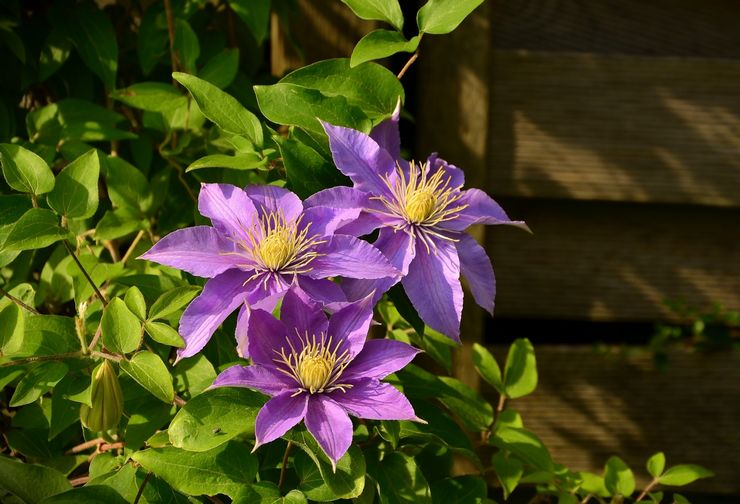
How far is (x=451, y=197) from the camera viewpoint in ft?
2.31

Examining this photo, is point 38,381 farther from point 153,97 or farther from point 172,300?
point 153,97

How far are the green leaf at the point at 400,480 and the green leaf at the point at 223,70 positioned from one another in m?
0.46

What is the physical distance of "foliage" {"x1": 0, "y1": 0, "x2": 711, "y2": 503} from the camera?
66 cm

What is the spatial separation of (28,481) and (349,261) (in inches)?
12.4

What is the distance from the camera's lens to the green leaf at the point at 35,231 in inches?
27.1

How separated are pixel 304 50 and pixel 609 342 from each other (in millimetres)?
714

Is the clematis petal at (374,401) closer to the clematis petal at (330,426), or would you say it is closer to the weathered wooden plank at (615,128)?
the clematis petal at (330,426)

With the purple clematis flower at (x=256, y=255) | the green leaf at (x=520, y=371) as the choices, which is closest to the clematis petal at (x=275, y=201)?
the purple clematis flower at (x=256, y=255)

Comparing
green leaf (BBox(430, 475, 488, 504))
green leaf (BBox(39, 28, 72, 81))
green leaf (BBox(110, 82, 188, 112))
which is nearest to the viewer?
green leaf (BBox(430, 475, 488, 504))

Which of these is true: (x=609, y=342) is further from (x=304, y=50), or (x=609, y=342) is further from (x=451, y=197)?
(x=451, y=197)

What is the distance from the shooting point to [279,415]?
0.58 meters

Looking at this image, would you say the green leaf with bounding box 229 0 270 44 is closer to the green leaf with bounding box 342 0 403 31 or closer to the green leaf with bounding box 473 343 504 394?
the green leaf with bounding box 342 0 403 31

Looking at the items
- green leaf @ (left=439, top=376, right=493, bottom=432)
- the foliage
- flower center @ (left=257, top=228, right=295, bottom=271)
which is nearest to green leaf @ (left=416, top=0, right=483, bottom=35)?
the foliage

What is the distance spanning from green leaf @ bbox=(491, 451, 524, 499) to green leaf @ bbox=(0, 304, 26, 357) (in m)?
0.53
